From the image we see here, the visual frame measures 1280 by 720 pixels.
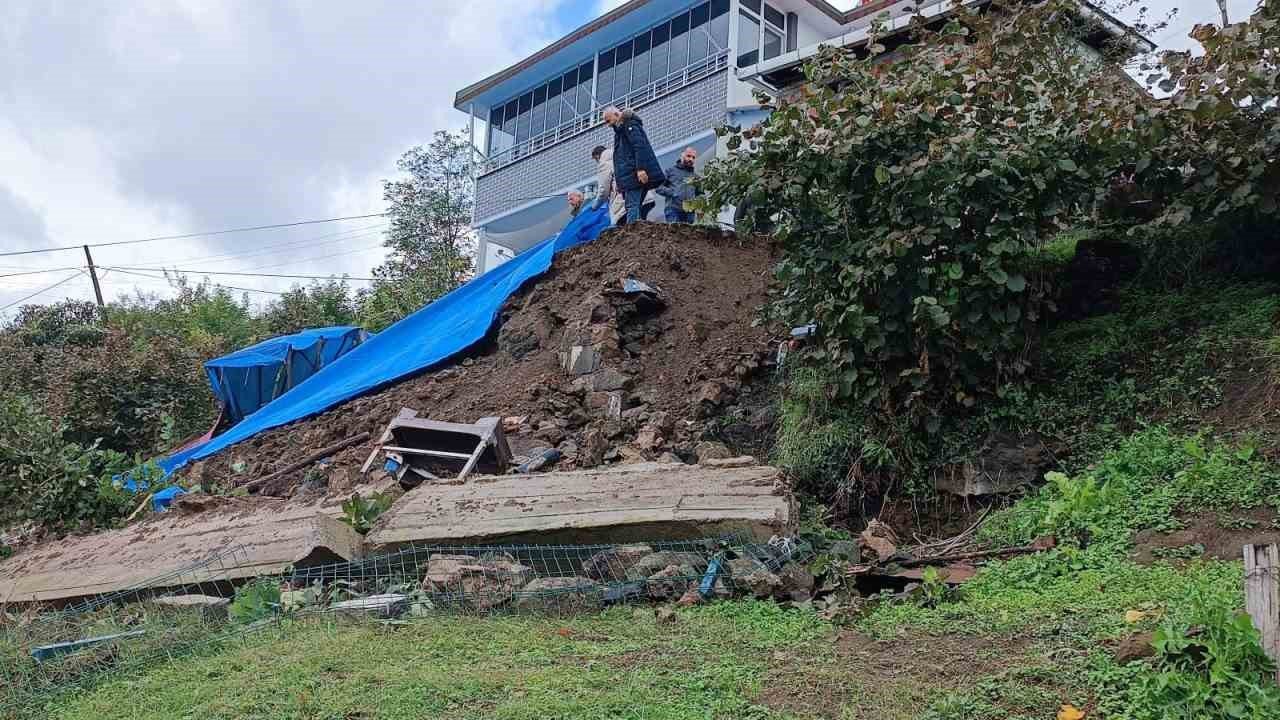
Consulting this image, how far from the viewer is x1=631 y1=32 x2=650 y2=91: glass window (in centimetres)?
1927

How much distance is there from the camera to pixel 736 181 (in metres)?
7.68

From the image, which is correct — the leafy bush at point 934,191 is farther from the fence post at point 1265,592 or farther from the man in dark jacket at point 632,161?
the man in dark jacket at point 632,161

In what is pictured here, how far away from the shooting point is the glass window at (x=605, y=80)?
65.7 feet

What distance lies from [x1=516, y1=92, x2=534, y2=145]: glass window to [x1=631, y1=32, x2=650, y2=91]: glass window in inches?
128

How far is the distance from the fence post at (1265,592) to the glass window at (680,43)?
52.3 ft

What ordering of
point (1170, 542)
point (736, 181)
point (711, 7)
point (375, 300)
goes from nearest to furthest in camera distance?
point (1170, 542) < point (736, 181) < point (711, 7) < point (375, 300)

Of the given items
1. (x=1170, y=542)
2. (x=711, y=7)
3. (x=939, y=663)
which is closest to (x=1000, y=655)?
(x=939, y=663)

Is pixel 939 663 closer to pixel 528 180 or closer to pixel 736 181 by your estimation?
pixel 736 181

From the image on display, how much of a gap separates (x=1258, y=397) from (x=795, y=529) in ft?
9.50

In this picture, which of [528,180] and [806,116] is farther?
[528,180]

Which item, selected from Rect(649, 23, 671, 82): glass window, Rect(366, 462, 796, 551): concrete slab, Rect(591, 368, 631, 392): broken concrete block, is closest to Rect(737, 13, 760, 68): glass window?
Rect(649, 23, 671, 82): glass window

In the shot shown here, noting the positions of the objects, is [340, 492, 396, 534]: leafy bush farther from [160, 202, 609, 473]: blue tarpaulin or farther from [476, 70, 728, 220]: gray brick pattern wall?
[476, 70, 728, 220]: gray brick pattern wall

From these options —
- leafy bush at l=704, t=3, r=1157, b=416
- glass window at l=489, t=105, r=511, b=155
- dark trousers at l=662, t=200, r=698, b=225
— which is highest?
glass window at l=489, t=105, r=511, b=155

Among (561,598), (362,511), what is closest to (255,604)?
(362,511)
